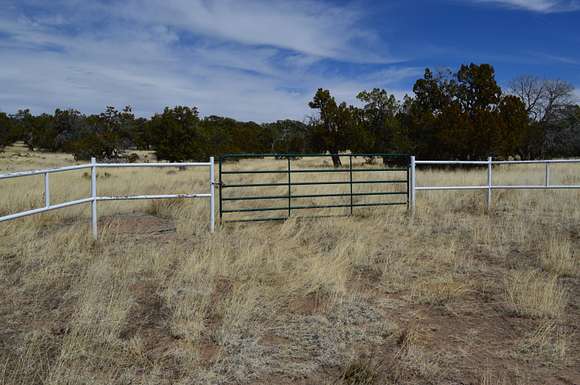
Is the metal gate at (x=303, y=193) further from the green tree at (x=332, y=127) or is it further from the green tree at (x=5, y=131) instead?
the green tree at (x=5, y=131)

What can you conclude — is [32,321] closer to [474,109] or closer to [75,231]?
[75,231]

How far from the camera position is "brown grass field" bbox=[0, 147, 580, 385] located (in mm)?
3873

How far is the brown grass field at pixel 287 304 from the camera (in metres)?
3.87

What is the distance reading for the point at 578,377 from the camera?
376cm

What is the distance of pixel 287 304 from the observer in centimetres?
542

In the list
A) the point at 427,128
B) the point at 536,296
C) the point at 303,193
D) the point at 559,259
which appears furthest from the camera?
the point at 427,128

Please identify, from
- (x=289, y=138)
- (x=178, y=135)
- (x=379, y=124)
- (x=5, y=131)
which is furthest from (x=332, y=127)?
(x=5, y=131)

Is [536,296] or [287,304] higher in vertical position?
[536,296]

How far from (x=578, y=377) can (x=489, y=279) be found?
272 centimetres

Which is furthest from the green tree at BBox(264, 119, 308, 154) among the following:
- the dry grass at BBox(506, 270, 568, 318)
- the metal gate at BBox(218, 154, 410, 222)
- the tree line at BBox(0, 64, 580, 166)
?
the dry grass at BBox(506, 270, 568, 318)

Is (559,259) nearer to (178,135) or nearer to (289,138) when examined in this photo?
(178,135)

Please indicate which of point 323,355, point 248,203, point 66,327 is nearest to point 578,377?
point 323,355

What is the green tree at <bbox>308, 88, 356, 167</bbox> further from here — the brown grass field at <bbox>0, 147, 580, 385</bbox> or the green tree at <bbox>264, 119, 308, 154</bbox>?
the brown grass field at <bbox>0, 147, 580, 385</bbox>

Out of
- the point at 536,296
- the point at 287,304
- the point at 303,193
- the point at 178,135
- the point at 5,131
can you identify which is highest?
the point at 5,131
